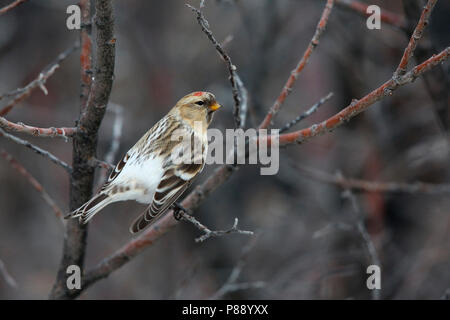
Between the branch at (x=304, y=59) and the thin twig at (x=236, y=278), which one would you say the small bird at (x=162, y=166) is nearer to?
the branch at (x=304, y=59)

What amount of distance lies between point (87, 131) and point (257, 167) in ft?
12.6

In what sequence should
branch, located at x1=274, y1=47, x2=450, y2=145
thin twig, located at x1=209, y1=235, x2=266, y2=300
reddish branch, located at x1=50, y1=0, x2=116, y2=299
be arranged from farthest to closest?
1. thin twig, located at x1=209, y1=235, x2=266, y2=300
2. reddish branch, located at x1=50, y1=0, x2=116, y2=299
3. branch, located at x1=274, y1=47, x2=450, y2=145

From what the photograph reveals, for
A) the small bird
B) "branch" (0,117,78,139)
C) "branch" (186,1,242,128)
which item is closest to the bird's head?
the small bird

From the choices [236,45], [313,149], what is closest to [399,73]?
[236,45]

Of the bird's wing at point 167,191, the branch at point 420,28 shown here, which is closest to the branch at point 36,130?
the bird's wing at point 167,191

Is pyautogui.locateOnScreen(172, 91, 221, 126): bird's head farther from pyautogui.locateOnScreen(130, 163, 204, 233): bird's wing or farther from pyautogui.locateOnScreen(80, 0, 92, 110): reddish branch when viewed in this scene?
pyautogui.locateOnScreen(80, 0, 92, 110): reddish branch

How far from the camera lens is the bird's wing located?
2.69 m

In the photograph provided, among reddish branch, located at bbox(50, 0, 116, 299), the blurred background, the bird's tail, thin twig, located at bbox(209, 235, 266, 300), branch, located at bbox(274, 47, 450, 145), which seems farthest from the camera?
the blurred background

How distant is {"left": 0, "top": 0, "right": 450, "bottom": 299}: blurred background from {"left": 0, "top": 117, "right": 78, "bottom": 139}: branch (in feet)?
4.52

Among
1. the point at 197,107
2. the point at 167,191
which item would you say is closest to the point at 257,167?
the point at 197,107

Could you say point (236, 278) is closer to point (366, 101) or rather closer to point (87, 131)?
point (87, 131)

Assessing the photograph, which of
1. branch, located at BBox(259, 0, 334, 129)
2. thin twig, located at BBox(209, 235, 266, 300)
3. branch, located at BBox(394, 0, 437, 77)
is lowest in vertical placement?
thin twig, located at BBox(209, 235, 266, 300)
